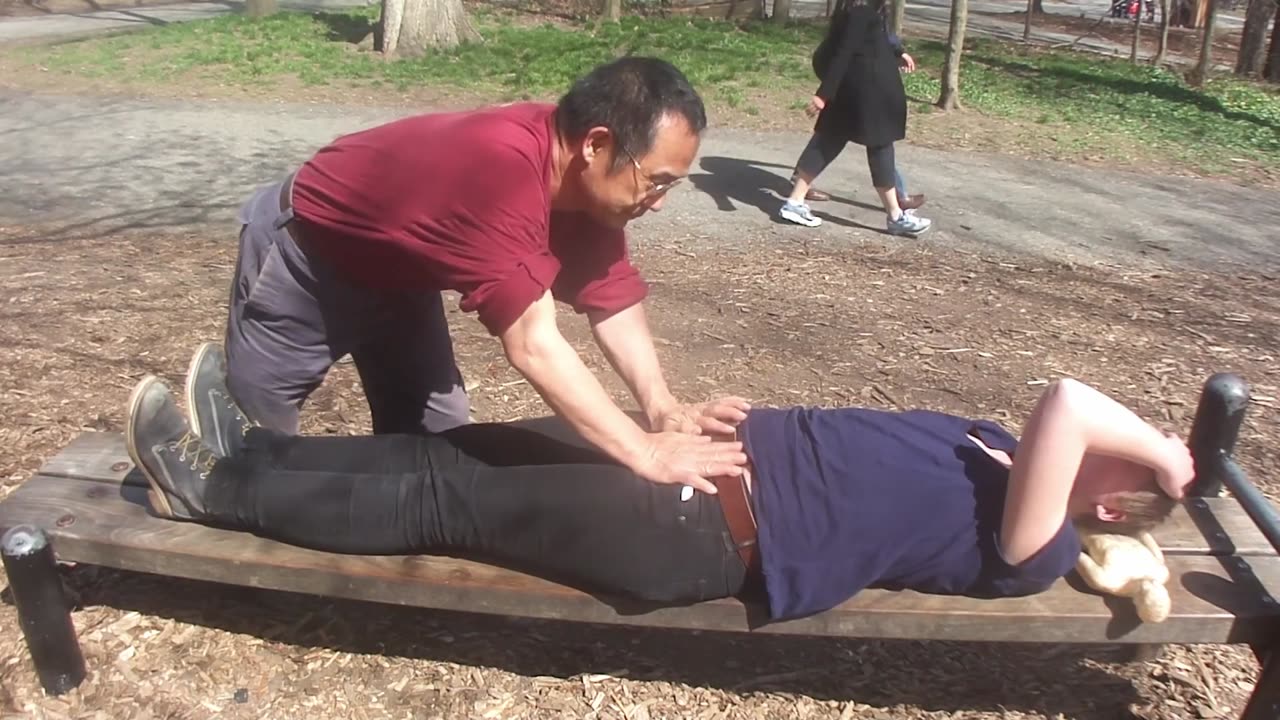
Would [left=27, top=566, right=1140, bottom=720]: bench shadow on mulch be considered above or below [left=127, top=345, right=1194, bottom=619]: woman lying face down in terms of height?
below

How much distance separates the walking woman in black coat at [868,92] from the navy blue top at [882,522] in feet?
14.7

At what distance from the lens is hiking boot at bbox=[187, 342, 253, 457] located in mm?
2746

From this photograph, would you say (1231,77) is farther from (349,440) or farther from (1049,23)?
(349,440)

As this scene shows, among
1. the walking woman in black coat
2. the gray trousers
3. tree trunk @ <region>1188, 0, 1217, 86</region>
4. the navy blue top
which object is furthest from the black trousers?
tree trunk @ <region>1188, 0, 1217, 86</region>

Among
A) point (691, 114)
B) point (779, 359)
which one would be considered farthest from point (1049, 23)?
point (691, 114)

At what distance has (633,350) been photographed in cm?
301

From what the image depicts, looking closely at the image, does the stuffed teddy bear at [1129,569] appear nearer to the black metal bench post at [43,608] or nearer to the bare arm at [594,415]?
the bare arm at [594,415]

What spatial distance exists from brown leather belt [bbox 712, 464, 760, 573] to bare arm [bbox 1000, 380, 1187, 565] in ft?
1.83

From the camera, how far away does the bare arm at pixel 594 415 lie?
2.38 meters

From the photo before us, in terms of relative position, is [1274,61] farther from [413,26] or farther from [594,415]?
[594,415]

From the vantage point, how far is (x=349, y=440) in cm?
295

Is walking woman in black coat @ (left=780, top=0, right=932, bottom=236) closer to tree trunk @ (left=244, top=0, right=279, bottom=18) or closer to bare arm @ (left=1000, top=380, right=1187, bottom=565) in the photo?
bare arm @ (left=1000, top=380, right=1187, bottom=565)

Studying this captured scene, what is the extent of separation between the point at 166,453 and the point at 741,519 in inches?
55.5

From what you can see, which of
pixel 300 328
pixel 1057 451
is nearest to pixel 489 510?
pixel 300 328
